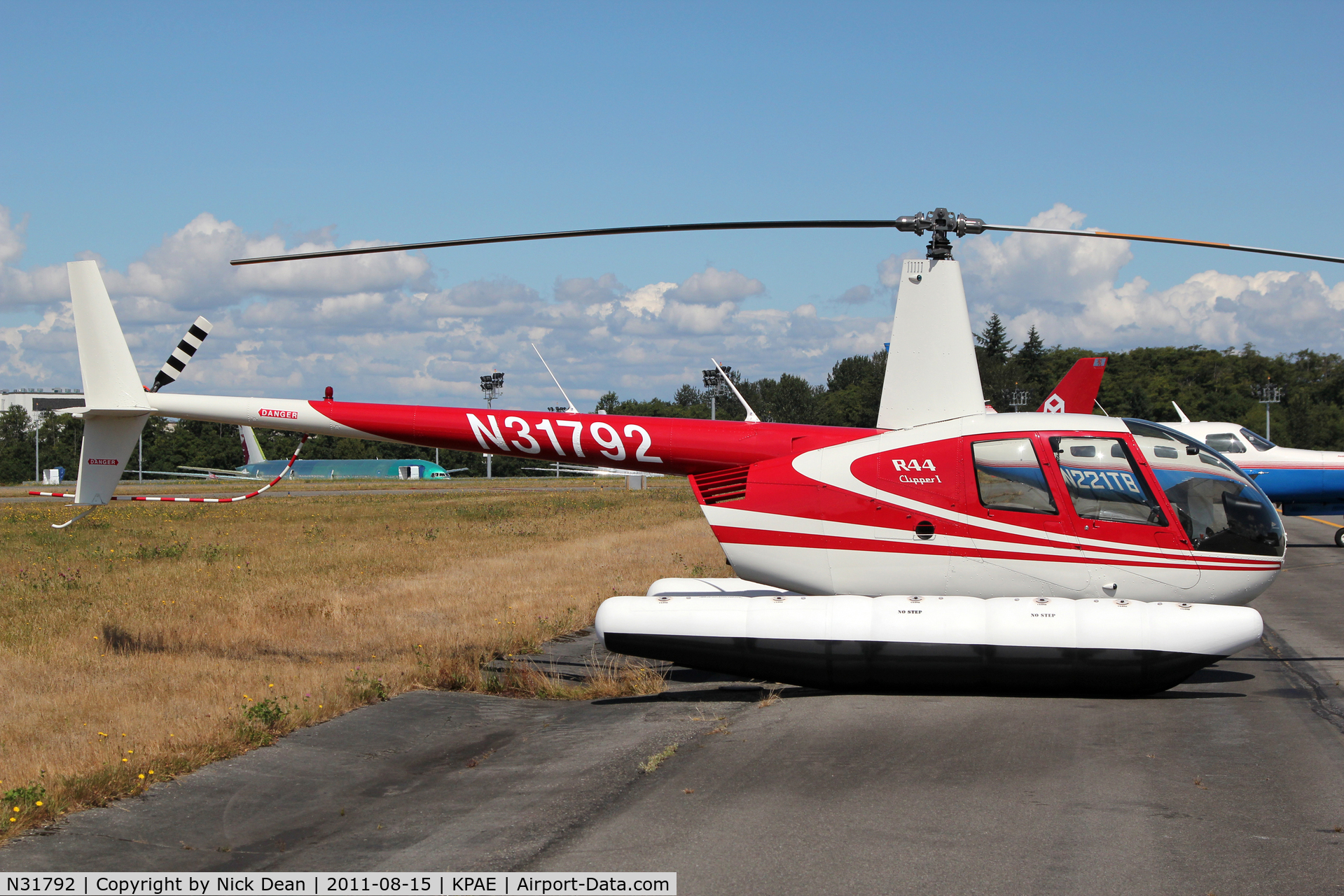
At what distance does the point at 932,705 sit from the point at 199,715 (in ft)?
20.6

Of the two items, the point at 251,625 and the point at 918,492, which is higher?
the point at 918,492

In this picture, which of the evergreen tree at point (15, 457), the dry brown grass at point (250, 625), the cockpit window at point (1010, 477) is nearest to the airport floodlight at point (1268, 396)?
the dry brown grass at point (250, 625)

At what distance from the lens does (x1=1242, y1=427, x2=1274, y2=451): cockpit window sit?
22.7 meters

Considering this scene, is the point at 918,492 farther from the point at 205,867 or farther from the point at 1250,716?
the point at 205,867

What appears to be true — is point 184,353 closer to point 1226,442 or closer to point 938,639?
point 938,639

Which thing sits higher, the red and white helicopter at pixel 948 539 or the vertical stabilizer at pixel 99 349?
the vertical stabilizer at pixel 99 349

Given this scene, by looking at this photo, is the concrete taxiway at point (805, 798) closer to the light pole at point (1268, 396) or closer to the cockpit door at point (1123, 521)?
the cockpit door at point (1123, 521)

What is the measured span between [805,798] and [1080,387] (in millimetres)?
20442

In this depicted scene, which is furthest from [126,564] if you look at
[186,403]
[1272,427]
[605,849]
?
[1272,427]

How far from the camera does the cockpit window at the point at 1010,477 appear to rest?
9.49m

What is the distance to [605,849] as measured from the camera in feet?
17.5

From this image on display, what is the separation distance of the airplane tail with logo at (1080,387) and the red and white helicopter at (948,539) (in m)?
14.4

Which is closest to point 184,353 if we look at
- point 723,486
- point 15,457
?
point 723,486

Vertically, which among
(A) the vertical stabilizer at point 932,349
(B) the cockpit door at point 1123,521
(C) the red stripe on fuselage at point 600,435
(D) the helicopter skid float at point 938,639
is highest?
(A) the vertical stabilizer at point 932,349
